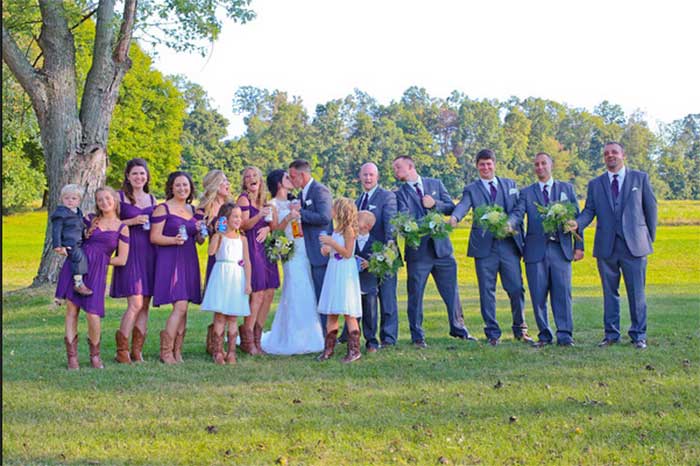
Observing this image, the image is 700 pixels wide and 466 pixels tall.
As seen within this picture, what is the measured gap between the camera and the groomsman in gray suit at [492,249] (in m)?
10.2

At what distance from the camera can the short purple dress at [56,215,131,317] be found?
875 cm

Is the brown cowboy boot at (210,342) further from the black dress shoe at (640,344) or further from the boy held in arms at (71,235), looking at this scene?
the black dress shoe at (640,344)

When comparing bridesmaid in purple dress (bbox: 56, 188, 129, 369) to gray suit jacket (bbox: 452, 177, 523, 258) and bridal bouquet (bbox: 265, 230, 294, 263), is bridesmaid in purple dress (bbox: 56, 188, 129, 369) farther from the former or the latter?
gray suit jacket (bbox: 452, 177, 523, 258)

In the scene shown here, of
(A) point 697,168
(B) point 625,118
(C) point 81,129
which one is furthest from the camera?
(B) point 625,118

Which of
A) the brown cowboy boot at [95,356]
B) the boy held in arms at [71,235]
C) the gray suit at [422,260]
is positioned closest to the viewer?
the boy held in arms at [71,235]

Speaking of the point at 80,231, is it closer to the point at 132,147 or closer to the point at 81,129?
the point at 81,129

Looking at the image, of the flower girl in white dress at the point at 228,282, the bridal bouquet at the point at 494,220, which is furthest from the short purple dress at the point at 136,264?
the bridal bouquet at the point at 494,220

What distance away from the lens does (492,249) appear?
33.4 feet

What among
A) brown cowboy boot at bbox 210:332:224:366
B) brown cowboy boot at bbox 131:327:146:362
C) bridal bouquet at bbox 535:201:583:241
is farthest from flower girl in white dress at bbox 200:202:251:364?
bridal bouquet at bbox 535:201:583:241

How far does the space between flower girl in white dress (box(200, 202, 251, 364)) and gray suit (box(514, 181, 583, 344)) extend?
11.2ft

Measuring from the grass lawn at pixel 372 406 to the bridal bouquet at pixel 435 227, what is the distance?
139 centimetres

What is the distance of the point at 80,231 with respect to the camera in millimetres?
8766

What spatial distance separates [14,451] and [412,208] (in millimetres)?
5798

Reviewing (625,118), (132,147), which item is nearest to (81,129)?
(132,147)
